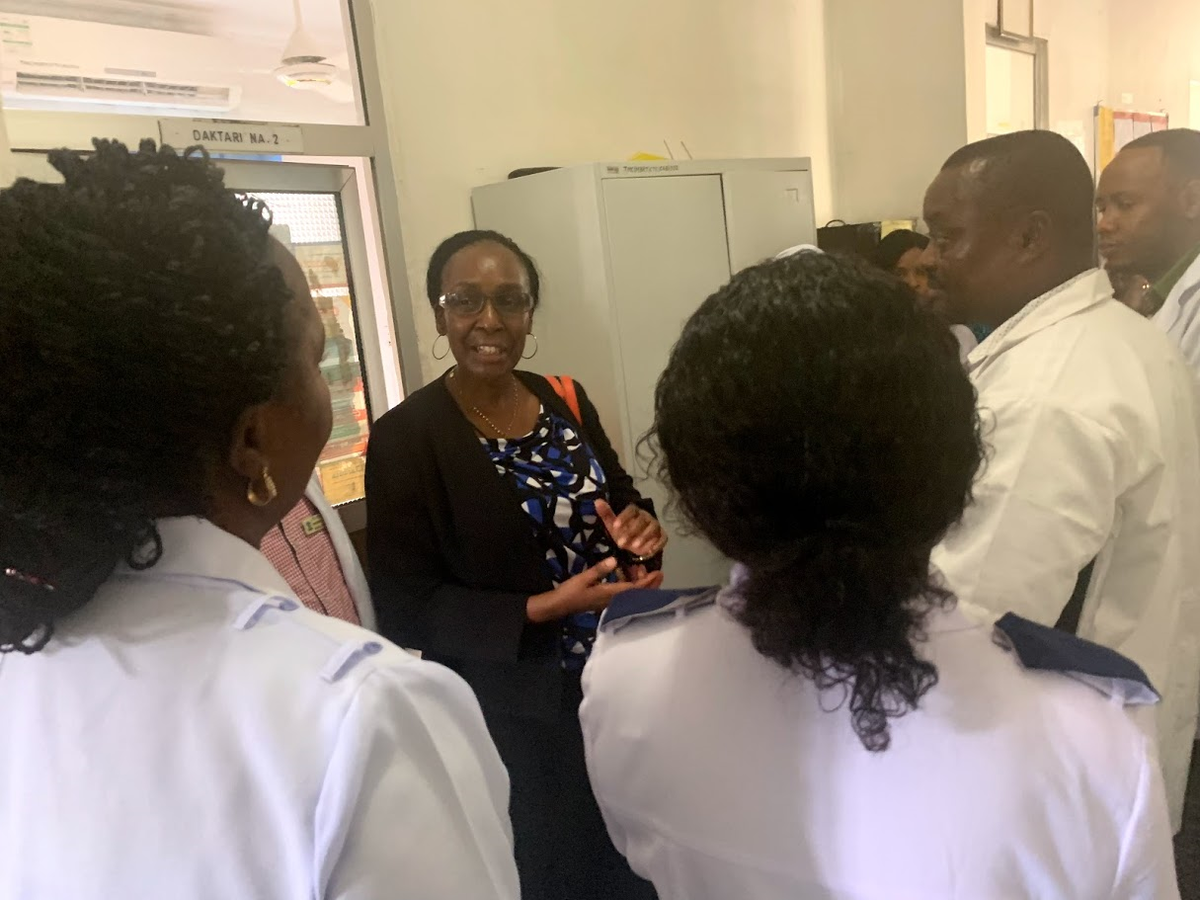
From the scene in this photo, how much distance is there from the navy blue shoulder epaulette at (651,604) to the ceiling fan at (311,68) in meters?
1.94

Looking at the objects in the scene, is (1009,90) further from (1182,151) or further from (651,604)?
(651,604)

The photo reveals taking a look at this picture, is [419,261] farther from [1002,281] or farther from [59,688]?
[59,688]

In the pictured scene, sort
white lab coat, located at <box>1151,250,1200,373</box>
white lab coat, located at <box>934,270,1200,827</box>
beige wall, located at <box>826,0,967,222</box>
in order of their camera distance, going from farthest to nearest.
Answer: beige wall, located at <box>826,0,967,222</box>, white lab coat, located at <box>1151,250,1200,373</box>, white lab coat, located at <box>934,270,1200,827</box>

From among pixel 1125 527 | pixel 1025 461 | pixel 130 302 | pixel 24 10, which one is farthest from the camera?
pixel 24 10

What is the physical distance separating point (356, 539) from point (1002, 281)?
168 centimetres

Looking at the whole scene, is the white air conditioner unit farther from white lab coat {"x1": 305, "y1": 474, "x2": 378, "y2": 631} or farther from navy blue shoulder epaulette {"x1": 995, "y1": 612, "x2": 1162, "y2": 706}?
navy blue shoulder epaulette {"x1": 995, "y1": 612, "x2": 1162, "y2": 706}

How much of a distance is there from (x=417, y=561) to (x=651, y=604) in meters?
0.77

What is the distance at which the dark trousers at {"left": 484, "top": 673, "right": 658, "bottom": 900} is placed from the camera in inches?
62.3

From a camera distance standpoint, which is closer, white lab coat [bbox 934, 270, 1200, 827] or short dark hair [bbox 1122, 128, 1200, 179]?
white lab coat [bbox 934, 270, 1200, 827]

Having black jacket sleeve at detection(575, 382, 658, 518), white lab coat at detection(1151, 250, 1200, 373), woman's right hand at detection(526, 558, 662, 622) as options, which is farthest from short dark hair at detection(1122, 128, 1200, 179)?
woman's right hand at detection(526, 558, 662, 622)

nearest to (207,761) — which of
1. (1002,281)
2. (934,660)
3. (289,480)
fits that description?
(289,480)

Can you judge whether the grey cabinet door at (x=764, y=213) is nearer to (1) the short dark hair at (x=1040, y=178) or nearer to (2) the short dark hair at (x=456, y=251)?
(2) the short dark hair at (x=456, y=251)

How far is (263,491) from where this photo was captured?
2.22 feet

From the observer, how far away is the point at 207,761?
0.54m
